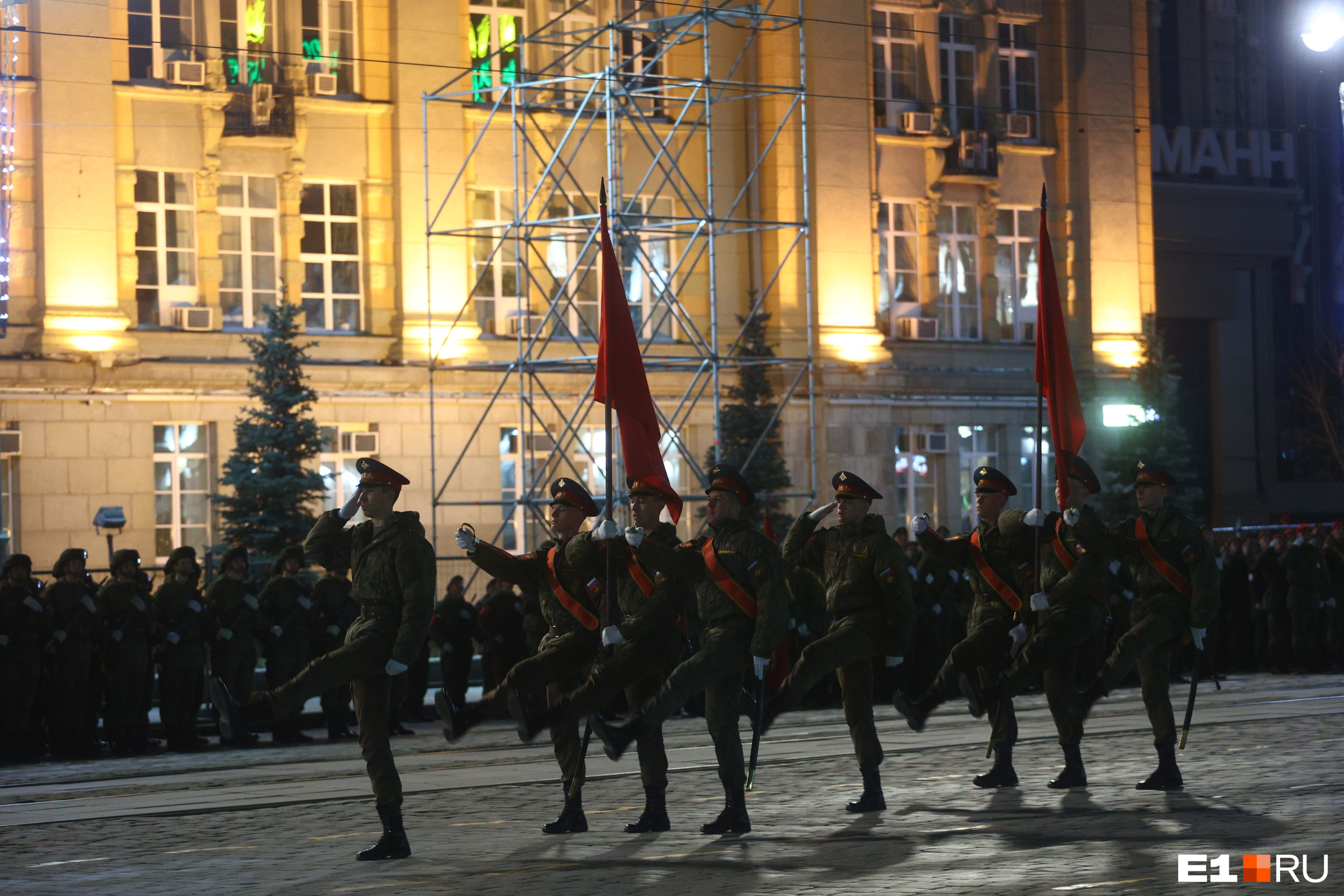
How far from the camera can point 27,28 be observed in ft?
82.7

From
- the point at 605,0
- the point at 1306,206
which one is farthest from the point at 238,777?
the point at 1306,206

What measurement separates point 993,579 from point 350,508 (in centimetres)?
426

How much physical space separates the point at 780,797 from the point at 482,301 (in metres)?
19.6

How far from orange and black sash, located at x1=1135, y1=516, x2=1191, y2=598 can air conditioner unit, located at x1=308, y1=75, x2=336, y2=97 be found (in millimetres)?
19809

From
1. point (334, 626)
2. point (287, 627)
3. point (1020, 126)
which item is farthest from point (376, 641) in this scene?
point (1020, 126)

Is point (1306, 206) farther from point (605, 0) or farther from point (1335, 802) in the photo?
point (1335, 802)

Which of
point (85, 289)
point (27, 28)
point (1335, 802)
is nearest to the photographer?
point (1335, 802)

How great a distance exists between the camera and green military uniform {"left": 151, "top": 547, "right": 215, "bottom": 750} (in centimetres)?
1723

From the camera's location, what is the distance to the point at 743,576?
10.6 m

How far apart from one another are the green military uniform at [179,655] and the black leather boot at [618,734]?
7890mm

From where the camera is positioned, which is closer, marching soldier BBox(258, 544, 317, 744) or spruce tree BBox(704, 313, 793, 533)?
marching soldier BBox(258, 544, 317, 744)

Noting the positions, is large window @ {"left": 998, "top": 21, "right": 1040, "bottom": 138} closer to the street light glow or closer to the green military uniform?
the street light glow

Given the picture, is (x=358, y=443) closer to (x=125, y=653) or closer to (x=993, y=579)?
(x=125, y=653)

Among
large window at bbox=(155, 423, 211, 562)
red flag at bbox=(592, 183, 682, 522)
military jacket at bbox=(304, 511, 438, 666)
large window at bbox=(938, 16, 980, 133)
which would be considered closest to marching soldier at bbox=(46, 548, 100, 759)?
red flag at bbox=(592, 183, 682, 522)
